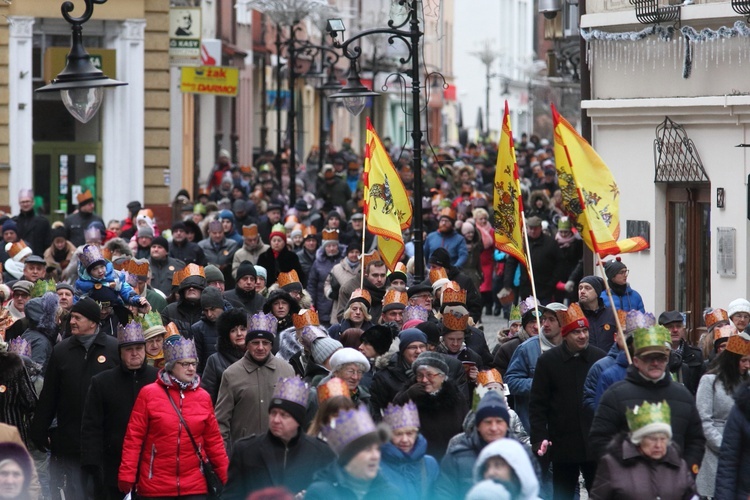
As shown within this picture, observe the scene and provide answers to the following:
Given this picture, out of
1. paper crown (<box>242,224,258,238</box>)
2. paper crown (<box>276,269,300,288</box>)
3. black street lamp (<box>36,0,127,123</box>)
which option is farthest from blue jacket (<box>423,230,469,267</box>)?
black street lamp (<box>36,0,127,123</box>)

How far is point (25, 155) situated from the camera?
3106cm

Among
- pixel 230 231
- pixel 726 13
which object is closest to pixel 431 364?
pixel 726 13

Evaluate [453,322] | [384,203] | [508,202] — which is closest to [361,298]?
[508,202]

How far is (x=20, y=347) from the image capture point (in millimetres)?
12773

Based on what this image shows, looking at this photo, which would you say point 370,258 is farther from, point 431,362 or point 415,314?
point 431,362

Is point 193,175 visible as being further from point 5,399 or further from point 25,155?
point 5,399

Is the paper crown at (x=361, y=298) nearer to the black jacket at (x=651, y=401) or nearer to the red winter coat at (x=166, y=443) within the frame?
the red winter coat at (x=166, y=443)

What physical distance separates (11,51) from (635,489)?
23.7 m

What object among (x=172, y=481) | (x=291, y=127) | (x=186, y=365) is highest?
(x=291, y=127)

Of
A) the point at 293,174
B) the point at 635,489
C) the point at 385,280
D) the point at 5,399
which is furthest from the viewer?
the point at 293,174

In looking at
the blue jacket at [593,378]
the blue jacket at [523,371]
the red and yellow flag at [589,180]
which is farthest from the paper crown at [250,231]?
the blue jacket at [593,378]

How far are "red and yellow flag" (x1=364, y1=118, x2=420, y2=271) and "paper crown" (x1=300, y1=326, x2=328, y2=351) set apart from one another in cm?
497

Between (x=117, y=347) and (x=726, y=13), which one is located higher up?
(x=726, y=13)

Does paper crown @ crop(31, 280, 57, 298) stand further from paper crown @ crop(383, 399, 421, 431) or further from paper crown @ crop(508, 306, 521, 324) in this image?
paper crown @ crop(383, 399, 421, 431)
